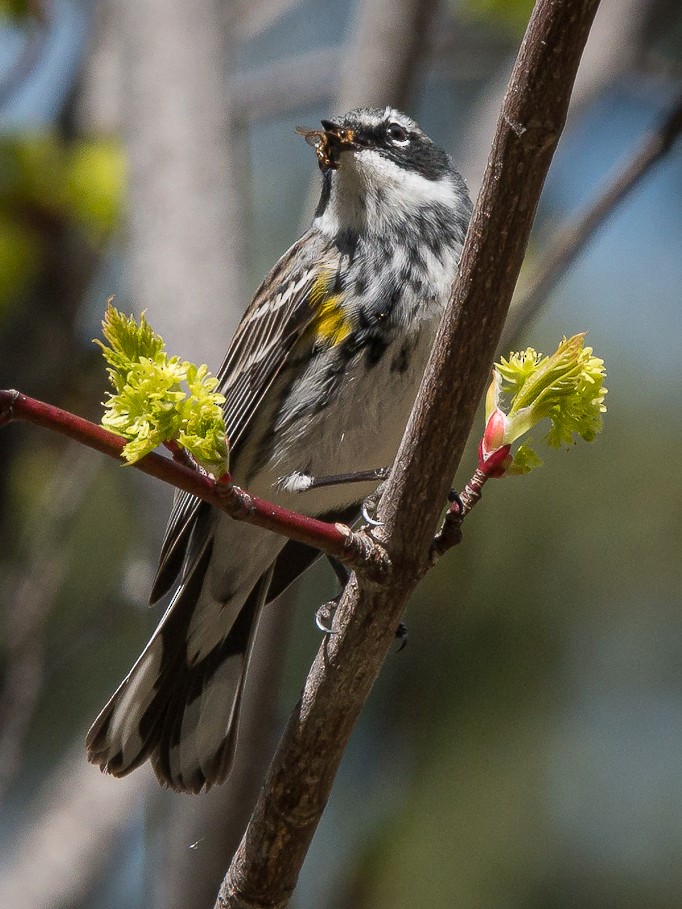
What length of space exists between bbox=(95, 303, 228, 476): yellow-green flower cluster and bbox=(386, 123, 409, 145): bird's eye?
95.8 inches

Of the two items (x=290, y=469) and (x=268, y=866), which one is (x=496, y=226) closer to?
Result: (x=268, y=866)

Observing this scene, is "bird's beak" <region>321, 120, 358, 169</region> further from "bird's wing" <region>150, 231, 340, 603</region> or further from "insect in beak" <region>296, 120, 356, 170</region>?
"bird's wing" <region>150, 231, 340, 603</region>

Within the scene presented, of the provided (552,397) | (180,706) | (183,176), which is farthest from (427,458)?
(183,176)

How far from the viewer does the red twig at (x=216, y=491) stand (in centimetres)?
168

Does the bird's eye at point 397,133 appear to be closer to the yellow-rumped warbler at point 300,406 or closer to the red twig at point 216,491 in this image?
the yellow-rumped warbler at point 300,406

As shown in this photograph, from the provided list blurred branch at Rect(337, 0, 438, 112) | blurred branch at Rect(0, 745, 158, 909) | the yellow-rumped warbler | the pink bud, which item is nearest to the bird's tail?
the yellow-rumped warbler

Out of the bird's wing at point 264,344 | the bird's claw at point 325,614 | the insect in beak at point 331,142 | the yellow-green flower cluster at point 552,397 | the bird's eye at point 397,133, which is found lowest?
the bird's claw at point 325,614

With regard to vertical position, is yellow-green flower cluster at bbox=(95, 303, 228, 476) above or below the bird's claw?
below

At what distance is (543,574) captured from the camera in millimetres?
6855

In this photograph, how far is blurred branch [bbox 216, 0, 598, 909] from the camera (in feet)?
6.31

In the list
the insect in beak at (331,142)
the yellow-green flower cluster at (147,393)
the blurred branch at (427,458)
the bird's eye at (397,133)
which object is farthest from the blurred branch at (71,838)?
the yellow-green flower cluster at (147,393)

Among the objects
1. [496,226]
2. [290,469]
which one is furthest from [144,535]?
[496,226]

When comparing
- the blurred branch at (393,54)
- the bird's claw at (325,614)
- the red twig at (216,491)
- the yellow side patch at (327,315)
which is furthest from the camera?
the blurred branch at (393,54)

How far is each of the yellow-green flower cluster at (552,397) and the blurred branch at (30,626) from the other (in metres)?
2.58
